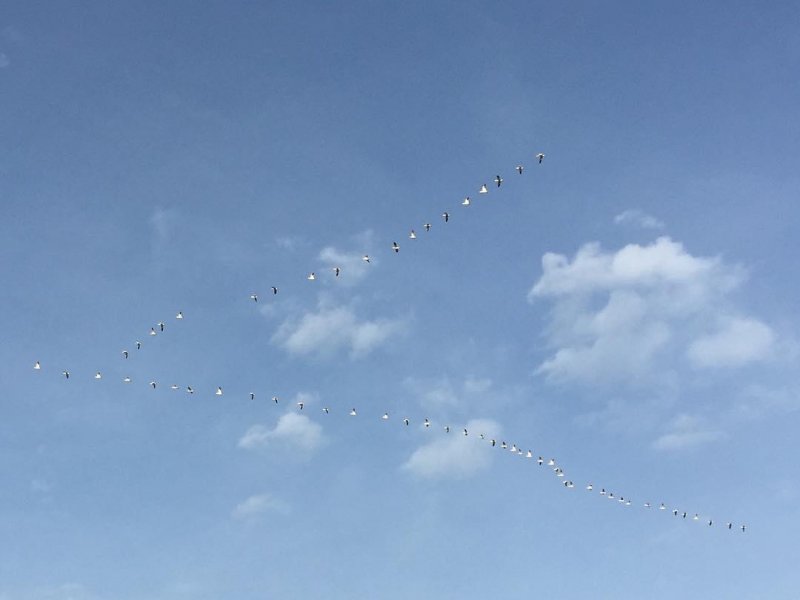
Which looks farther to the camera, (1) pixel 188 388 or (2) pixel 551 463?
(2) pixel 551 463

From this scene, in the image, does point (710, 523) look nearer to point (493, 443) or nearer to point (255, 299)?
point (493, 443)

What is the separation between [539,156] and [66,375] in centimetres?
7477

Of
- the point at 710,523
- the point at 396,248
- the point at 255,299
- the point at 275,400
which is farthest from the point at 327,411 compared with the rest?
the point at 710,523

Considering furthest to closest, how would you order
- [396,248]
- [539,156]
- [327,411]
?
[327,411] < [396,248] < [539,156]

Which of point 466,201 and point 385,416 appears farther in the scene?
point 385,416

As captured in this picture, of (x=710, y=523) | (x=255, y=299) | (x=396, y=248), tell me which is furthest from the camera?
(x=710, y=523)

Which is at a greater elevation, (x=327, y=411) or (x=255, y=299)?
(x=255, y=299)

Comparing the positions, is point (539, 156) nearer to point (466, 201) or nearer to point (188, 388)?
point (466, 201)

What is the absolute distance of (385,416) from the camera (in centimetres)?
14838

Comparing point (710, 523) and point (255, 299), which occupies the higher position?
point (255, 299)

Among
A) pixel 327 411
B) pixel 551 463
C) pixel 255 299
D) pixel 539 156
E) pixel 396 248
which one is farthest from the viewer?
pixel 551 463

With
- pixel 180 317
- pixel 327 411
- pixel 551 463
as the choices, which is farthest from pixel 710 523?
pixel 180 317

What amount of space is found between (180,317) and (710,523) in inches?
3736

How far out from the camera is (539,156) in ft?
361
